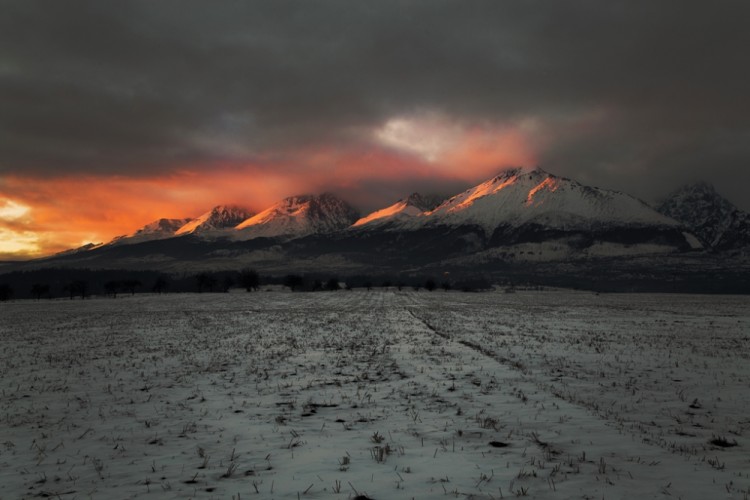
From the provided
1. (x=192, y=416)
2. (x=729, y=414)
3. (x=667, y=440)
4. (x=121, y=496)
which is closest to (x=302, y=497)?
(x=121, y=496)

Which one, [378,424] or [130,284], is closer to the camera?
[378,424]

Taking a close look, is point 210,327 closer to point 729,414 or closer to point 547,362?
point 547,362

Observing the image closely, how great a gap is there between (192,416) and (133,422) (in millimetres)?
1431

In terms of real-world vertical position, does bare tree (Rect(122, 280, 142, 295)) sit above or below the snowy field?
above

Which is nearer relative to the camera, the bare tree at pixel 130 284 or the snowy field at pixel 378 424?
the snowy field at pixel 378 424

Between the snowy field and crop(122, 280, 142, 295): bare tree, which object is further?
crop(122, 280, 142, 295): bare tree

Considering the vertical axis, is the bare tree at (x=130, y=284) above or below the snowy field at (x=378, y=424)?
above

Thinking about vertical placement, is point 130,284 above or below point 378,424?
above

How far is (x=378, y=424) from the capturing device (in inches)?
457

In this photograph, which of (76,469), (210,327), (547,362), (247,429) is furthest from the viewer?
(210,327)

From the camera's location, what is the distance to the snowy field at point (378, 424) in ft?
26.3

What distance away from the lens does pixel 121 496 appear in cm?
766

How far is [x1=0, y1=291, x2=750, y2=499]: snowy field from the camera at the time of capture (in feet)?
26.3

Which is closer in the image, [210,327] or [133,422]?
[133,422]
